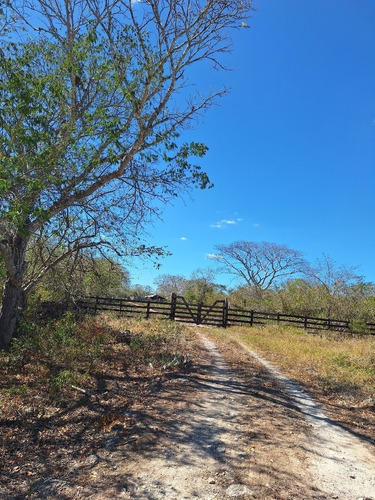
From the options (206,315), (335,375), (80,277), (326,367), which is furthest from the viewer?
(206,315)

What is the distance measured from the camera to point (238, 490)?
324 centimetres

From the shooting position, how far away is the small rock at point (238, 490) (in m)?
3.18

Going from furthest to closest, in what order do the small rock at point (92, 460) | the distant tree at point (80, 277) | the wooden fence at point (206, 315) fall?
the wooden fence at point (206, 315) → the distant tree at point (80, 277) → the small rock at point (92, 460)

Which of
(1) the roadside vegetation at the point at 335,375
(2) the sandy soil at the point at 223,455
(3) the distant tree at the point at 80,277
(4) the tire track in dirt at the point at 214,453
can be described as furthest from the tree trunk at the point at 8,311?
(1) the roadside vegetation at the point at 335,375

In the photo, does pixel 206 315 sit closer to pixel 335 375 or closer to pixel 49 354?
pixel 335 375

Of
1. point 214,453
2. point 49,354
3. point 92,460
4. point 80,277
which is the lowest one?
point 92,460

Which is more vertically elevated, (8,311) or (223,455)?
(8,311)

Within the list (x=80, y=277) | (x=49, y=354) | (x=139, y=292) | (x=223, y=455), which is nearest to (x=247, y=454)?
(x=223, y=455)

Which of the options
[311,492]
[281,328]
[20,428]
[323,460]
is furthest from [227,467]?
[281,328]

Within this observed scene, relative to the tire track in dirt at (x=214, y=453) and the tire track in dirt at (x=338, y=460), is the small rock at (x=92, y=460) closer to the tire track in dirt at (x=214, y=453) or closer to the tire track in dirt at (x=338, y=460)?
the tire track in dirt at (x=214, y=453)

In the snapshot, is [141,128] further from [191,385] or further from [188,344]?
[188,344]

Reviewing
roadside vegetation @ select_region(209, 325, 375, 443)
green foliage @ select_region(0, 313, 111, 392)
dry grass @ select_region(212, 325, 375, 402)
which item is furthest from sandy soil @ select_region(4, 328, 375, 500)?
green foliage @ select_region(0, 313, 111, 392)

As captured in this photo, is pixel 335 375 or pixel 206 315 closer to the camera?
pixel 335 375

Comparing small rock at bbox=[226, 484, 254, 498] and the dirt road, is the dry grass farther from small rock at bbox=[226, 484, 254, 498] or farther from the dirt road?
small rock at bbox=[226, 484, 254, 498]
